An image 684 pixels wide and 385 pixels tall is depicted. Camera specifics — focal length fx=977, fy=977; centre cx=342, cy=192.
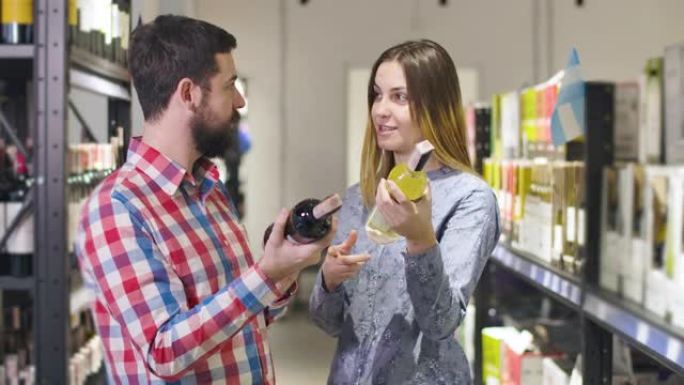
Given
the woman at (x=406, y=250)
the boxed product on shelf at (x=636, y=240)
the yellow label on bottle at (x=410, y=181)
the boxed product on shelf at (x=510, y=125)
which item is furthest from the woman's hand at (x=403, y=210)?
the boxed product on shelf at (x=510, y=125)

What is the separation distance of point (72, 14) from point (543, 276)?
1595mm

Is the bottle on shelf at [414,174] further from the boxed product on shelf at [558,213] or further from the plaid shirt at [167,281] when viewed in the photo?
the boxed product on shelf at [558,213]

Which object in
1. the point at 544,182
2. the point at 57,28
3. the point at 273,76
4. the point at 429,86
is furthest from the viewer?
the point at 273,76

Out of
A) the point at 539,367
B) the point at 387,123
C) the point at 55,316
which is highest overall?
the point at 387,123

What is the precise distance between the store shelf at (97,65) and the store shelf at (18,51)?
9cm

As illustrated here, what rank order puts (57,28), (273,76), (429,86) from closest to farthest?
(429,86) → (57,28) → (273,76)

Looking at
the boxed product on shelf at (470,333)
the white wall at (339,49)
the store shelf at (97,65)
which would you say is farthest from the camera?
the white wall at (339,49)

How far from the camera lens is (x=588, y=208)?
101 inches

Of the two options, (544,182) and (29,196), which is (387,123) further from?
(544,182)

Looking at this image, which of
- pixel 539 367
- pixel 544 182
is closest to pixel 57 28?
pixel 544 182

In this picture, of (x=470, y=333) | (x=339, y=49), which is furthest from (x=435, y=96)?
(x=339, y=49)

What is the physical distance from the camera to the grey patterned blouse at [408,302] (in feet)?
6.21

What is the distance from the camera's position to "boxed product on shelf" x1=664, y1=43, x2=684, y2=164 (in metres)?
2.16

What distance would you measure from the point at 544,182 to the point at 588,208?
1.93 feet
